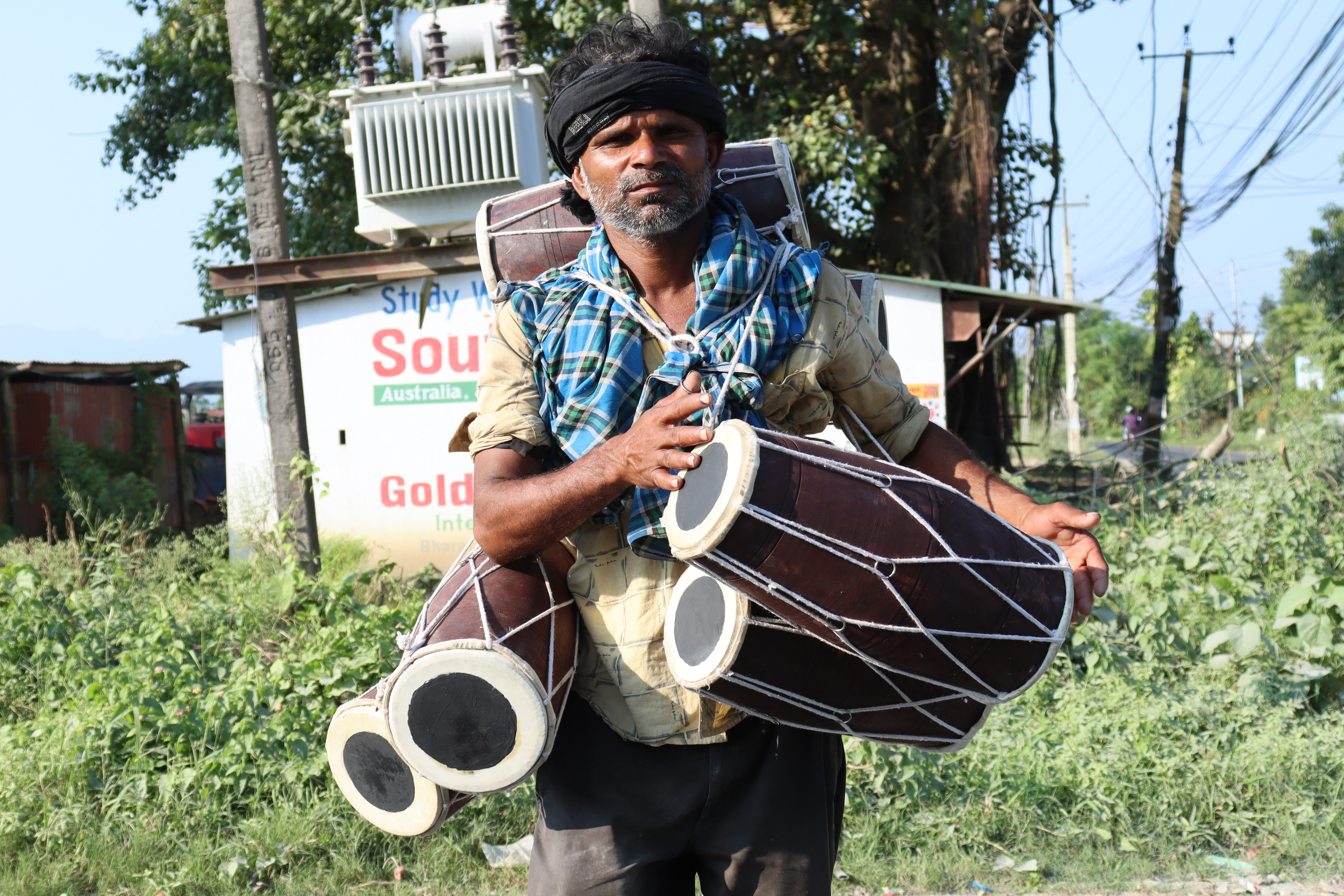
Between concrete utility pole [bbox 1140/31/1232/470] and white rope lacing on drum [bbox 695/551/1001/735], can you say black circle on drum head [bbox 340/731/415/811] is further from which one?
concrete utility pole [bbox 1140/31/1232/470]

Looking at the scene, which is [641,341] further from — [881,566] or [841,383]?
[881,566]

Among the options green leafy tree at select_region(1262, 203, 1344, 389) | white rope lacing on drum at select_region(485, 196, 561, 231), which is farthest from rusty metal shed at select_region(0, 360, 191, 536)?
green leafy tree at select_region(1262, 203, 1344, 389)

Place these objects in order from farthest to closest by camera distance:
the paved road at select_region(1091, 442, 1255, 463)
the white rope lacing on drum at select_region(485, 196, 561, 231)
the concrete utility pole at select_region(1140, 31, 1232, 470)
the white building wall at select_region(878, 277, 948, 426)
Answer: the concrete utility pole at select_region(1140, 31, 1232, 470) → the paved road at select_region(1091, 442, 1255, 463) → the white building wall at select_region(878, 277, 948, 426) → the white rope lacing on drum at select_region(485, 196, 561, 231)

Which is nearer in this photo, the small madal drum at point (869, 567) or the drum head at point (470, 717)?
the small madal drum at point (869, 567)

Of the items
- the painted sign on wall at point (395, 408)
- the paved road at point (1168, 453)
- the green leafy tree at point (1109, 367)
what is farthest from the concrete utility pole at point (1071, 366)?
the painted sign on wall at point (395, 408)

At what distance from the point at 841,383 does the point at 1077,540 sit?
1.48 ft

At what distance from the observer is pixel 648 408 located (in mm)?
1560

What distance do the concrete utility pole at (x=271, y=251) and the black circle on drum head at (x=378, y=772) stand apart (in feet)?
11.8

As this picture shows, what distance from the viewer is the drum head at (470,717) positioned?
154cm

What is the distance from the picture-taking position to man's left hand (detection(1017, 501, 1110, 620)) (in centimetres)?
157

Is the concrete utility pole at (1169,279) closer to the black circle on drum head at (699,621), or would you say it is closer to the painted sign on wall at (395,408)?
the painted sign on wall at (395,408)

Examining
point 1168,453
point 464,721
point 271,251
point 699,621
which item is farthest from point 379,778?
point 1168,453

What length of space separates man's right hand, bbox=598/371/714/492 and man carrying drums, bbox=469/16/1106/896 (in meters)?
0.17

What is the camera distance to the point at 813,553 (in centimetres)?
137
